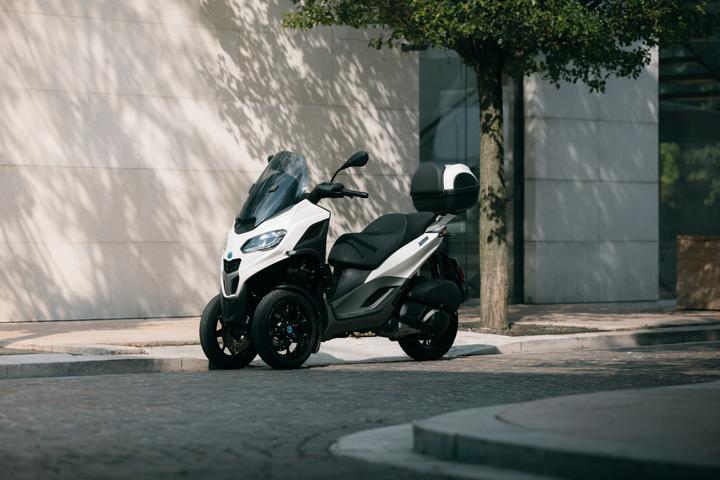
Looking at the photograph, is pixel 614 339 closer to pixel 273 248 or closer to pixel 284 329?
pixel 284 329

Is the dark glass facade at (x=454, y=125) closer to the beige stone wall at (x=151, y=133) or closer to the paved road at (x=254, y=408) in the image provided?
the beige stone wall at (x=151, y=133)

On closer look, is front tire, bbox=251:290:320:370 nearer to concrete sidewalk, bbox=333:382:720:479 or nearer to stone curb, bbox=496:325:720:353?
stone curb, bbox=496:325:720:353

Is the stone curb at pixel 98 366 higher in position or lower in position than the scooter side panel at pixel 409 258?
lower

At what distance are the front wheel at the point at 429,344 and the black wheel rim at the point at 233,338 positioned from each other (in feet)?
5.56

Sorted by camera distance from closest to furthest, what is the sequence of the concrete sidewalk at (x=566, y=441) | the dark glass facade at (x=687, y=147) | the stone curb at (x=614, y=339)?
1. the concrete sidewalk at (x=566, y=441)
2. the stone curb at (x=614, y=339)
3. the dark glass facade at (x=687, y=147)

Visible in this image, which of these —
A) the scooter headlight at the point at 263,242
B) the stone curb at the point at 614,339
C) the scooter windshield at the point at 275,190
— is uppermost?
the scooter windshield at the point at 275,190

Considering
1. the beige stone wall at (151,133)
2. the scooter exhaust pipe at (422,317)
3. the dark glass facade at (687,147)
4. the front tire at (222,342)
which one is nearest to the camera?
the front tire at (222,342)

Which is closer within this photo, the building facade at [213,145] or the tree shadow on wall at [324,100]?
the building facade at [213,145]

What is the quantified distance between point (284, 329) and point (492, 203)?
539 cm

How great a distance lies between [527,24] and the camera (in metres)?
Answer: 14.9

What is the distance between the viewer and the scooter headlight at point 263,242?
38.2 ft

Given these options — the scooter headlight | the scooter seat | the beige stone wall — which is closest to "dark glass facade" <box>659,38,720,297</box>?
the beige stone wall

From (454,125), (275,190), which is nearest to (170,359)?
(275,190)

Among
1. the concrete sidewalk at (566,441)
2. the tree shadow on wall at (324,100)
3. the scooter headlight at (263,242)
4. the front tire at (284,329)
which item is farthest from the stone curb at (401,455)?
the tree shadow on wall at (324,100)
